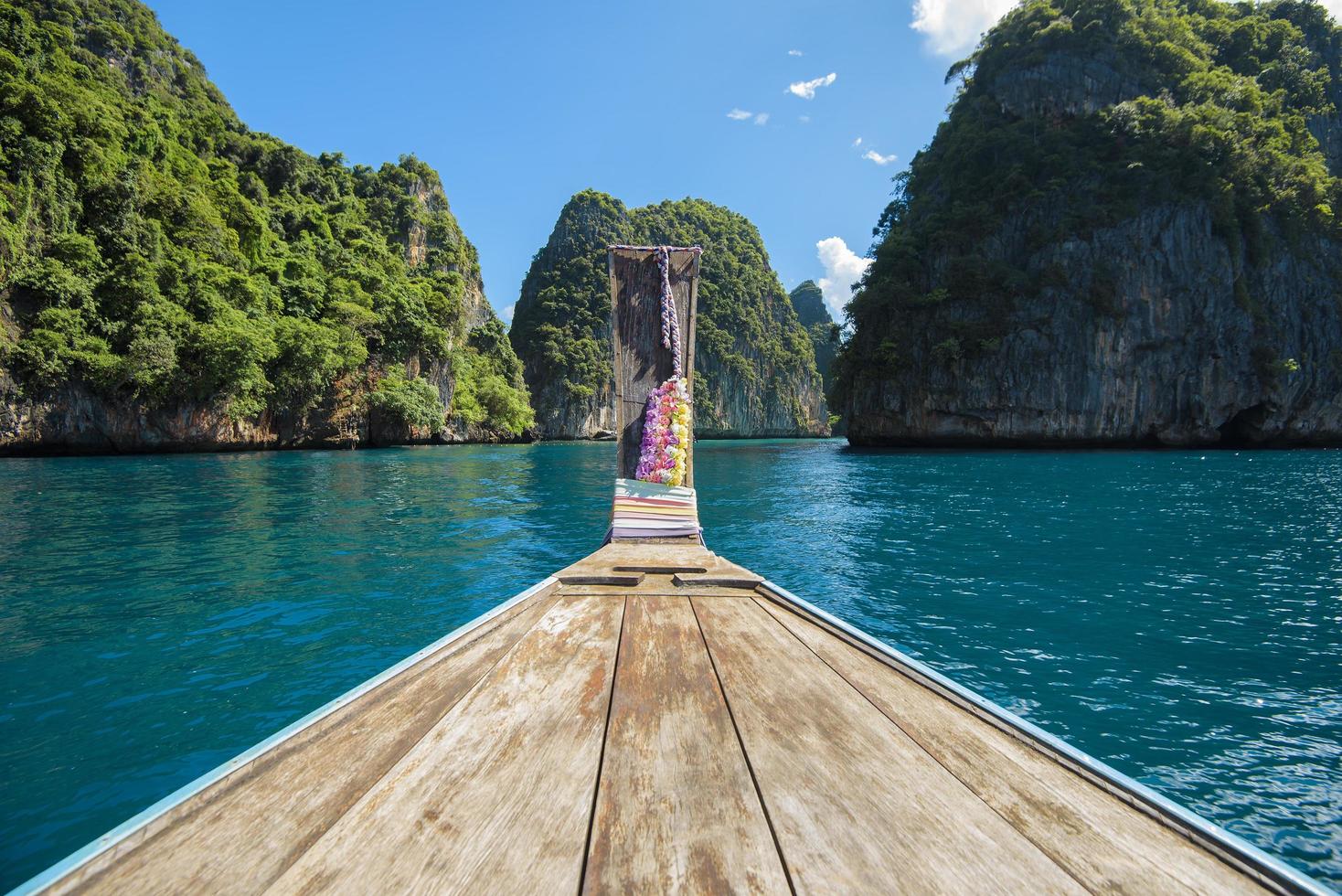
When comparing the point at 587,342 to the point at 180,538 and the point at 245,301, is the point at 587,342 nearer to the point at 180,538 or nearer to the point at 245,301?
the point at 245,301

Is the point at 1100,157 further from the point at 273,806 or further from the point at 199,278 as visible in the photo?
the point at 199,278

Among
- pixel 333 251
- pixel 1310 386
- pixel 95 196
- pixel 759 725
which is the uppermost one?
pixel 333 251

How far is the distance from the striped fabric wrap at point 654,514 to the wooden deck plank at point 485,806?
3.18 metres

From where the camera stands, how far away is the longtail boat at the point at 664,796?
1222 millimetres

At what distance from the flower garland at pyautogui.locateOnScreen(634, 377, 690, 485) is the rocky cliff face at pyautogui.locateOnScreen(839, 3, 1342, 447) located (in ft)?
A: 131

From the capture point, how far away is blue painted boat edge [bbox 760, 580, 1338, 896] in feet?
3.85

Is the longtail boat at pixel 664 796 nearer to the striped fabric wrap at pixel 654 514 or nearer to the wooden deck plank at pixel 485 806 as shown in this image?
the wooden deck plank at pixel 485 806

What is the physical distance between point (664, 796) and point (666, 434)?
4.85 m

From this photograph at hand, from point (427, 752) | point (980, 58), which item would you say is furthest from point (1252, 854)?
point (980, 58)

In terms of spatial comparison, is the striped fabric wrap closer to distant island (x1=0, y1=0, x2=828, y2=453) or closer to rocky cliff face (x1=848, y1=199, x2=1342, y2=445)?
distant island (x1=0, y1=0, x2=828, y2=453)

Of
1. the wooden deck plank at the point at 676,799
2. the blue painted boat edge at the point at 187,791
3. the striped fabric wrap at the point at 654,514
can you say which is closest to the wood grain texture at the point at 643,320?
the striped fabric wrap at the point at 654,514

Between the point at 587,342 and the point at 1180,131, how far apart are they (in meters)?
68.1

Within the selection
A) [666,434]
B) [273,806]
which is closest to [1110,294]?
[666,434]

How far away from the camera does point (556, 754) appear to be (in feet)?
5.68
